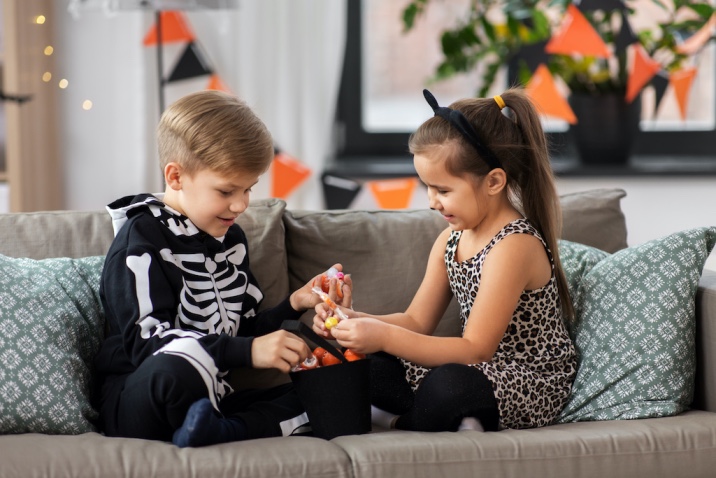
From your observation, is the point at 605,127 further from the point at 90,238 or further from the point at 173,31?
the point at 90,238

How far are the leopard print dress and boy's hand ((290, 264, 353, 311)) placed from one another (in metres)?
0.18

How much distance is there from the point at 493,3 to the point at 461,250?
1726mm

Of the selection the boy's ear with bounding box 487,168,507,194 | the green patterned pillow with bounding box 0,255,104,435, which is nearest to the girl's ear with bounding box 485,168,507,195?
the boy's ear with bounding box 487,168,507,194

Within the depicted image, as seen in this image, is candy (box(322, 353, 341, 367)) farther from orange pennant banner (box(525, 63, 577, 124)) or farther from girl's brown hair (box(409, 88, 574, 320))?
orange pennant banner (box(525, 63, 577, 124))

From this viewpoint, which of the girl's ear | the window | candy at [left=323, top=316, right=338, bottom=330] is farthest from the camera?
the window

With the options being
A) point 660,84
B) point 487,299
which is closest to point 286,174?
point 660,84

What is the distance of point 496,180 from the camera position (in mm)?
1866

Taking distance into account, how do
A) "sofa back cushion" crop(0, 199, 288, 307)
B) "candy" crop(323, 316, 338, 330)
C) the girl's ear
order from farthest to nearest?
"sofa back cushion" crop(0, 199, 288, 307)
the girl's ear
"candy" crop(323, 316, 338, 330)

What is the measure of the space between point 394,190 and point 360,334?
68.4 inches

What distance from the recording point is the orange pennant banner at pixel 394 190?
11.2 ft

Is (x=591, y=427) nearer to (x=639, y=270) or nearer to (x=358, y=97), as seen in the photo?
(x=639, y=270)

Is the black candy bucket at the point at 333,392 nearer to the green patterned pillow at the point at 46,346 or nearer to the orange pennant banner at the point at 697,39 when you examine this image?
the green patterned pillow at the point at 46,346

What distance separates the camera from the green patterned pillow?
1688mm

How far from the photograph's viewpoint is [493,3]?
3424 mm
